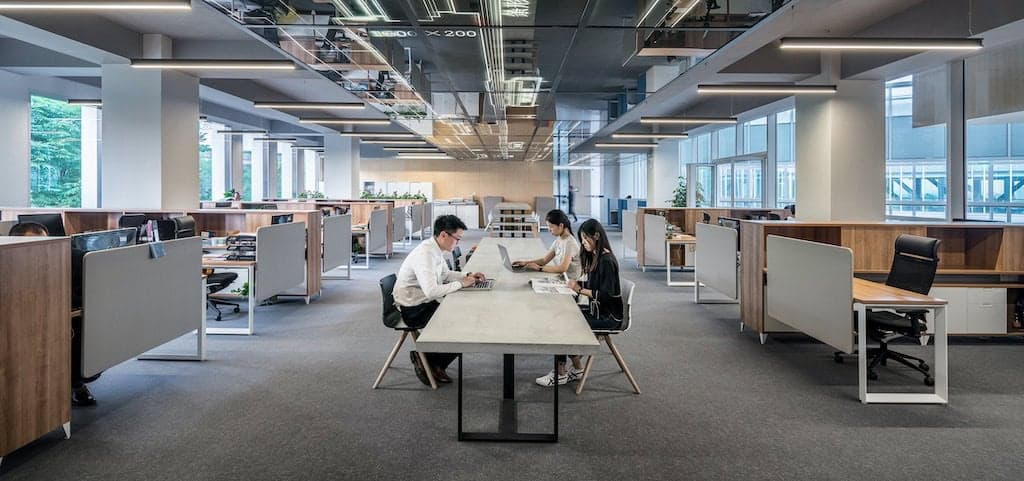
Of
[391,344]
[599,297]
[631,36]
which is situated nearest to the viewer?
[599,297]

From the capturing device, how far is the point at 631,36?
7.23m

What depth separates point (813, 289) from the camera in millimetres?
4547

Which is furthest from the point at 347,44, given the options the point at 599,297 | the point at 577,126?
the point at 577,126

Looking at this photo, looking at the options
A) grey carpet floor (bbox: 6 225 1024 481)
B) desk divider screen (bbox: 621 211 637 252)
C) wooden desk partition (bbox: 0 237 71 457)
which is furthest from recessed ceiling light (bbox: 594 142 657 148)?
wooden desk partition (bbox: 0 237 71 457)

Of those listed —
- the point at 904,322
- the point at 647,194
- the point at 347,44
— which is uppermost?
the point at 347,44

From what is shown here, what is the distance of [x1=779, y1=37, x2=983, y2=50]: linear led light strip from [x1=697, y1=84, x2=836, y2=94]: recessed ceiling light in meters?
1.97

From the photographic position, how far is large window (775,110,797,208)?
13.1 metres

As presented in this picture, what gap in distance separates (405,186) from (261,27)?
18.4m

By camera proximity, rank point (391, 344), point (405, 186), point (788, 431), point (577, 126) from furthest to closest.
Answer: point (405, 186), point (577, 126), point (391, 344), point (788, 431)

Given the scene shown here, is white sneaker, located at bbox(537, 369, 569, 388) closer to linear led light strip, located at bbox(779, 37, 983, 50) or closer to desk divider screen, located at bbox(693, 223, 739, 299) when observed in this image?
desk divider screen, located at bbox(693, 223, 739, 299)

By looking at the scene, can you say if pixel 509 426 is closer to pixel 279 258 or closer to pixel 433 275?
pixel 433 275

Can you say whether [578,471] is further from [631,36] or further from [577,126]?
[577,126]

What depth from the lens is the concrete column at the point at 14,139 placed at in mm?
9555

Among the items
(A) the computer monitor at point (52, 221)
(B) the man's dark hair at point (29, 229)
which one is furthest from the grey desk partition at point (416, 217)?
(B) the man's dark hair at point (29, 229)
